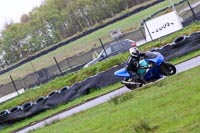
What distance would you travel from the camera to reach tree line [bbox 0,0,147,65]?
107m

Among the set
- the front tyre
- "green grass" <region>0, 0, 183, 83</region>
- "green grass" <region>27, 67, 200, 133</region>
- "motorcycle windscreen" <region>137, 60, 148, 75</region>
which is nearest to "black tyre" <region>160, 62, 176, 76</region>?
"motorcycle windscreen" <region>137, 60, 148, 75</region>

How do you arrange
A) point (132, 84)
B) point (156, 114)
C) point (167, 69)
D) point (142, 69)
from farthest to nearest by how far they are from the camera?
point (132, 84) → point (142, 69) → point (167, 69) → point (156, 114)

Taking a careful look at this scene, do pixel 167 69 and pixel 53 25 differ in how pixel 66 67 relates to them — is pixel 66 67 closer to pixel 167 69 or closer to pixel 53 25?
pixel 167 69

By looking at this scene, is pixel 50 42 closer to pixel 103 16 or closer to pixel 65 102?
pixel 103 16

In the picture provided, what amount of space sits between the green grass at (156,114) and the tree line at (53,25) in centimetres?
9352

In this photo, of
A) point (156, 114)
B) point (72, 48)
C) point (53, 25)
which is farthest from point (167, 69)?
point (53, 25)

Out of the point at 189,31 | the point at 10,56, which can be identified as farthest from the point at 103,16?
the point at 189,31

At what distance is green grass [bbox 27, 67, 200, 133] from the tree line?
93516mm

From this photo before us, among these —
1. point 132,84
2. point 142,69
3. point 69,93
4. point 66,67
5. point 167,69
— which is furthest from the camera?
point 66,67

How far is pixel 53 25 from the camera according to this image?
116438 millimetres

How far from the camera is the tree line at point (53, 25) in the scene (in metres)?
107

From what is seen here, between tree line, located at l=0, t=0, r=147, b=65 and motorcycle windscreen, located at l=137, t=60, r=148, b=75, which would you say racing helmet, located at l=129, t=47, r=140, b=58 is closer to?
motorcycle windscreen, located at l=137, t=60, r=148, b=75

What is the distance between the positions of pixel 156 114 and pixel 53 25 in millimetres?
107591

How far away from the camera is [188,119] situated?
8516 millimetres
